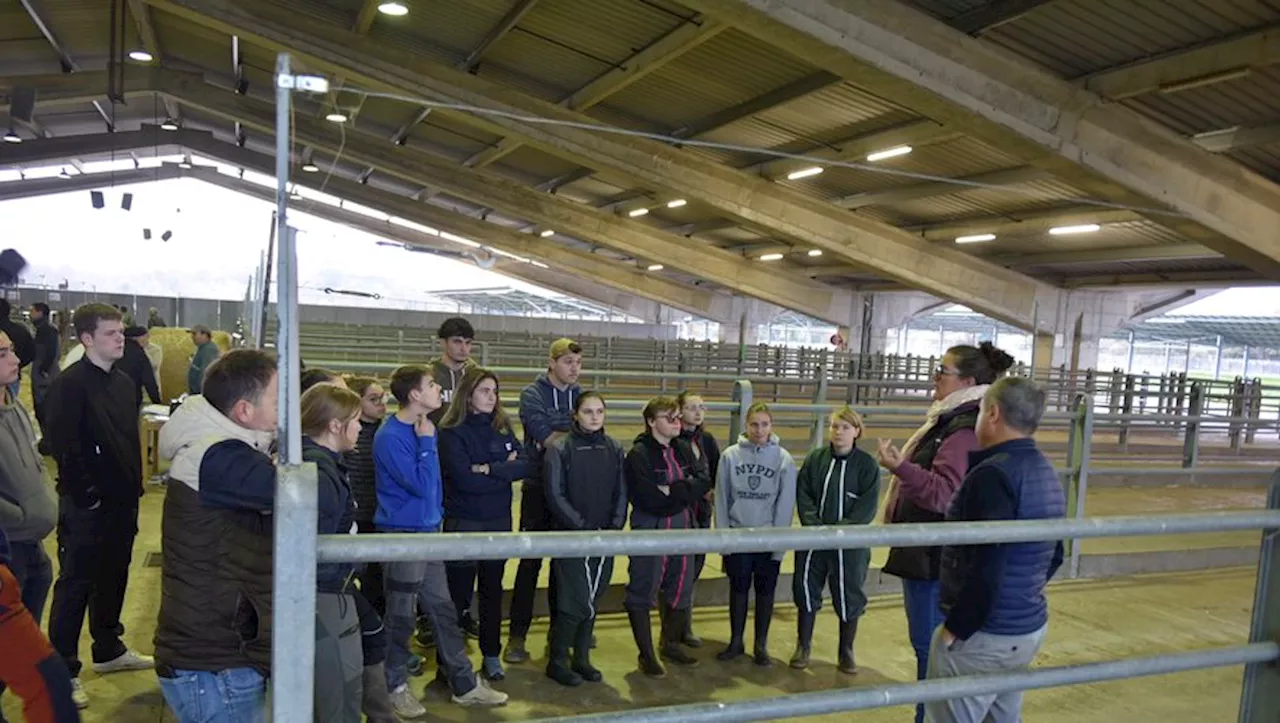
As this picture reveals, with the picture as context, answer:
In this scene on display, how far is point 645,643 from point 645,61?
733 cm

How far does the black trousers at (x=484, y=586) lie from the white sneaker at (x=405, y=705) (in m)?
0.42

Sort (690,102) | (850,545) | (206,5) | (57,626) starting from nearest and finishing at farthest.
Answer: (850,545), (57,626), (206,5), (690,102)

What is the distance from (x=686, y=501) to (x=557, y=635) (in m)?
0.84

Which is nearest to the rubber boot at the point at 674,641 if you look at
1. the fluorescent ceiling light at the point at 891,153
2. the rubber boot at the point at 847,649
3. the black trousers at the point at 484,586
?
the rubber boot at the point at 847,649

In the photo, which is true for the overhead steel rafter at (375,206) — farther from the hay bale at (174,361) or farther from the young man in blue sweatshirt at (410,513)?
the young man in blue sweatshirt at (410,513)

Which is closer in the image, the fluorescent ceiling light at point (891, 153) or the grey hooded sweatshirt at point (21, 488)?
the grey hooded sweatshirt at point (21, 488)

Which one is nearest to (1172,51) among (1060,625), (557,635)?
(1060,625)

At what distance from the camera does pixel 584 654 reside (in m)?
3.78

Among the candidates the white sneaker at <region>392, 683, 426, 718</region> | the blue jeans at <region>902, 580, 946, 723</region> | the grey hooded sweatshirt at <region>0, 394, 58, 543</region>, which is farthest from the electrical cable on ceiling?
the white sneaker at <region>392, 683, 426, 718</region>

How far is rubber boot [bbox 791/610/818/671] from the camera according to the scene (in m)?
4.07

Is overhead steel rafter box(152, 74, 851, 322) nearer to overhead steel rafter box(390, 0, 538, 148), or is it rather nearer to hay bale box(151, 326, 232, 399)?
overhead steel rafter box(390, 0, 538, 148)

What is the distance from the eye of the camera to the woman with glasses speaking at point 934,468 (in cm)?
297

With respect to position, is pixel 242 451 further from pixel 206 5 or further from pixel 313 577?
pixel 206 5

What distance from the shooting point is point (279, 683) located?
119cm
